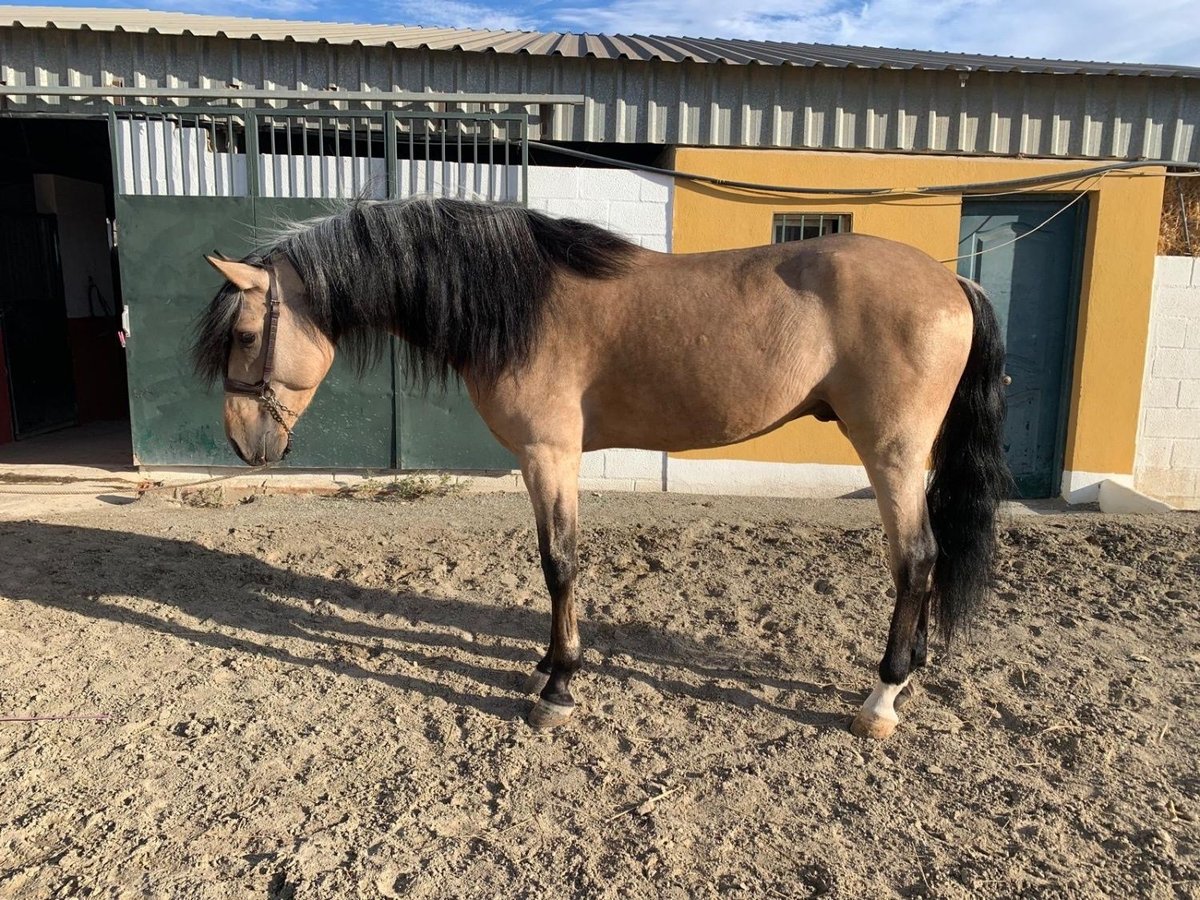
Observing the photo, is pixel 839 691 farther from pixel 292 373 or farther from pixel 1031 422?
pixel 1031 422

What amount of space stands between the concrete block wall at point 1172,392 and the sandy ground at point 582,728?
1.57m

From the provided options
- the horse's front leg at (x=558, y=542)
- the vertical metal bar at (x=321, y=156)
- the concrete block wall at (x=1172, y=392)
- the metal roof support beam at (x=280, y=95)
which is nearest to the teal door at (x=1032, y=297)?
the concrete block wall at (x=1172, y=392)

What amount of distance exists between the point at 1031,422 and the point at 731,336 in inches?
185

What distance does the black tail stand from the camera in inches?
119

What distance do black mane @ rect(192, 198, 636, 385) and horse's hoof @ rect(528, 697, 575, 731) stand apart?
1.29 metres

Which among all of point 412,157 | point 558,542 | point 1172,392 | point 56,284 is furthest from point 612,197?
point 56,284

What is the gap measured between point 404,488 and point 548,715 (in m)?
3.49

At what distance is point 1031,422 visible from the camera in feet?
20.5

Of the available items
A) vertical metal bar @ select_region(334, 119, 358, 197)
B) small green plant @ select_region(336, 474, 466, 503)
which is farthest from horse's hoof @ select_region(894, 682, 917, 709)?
vertical metal bar @ select_region(334, 119, 358, 197)

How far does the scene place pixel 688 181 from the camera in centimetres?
596

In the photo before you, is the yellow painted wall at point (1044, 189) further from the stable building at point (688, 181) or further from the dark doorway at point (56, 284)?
the dark doorway at point (56, 284)

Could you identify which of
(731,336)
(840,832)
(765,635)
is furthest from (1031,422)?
(840,832)

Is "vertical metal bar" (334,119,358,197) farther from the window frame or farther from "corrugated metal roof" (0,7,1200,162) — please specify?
the window frame

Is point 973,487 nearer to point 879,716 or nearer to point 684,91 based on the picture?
point 879,716
